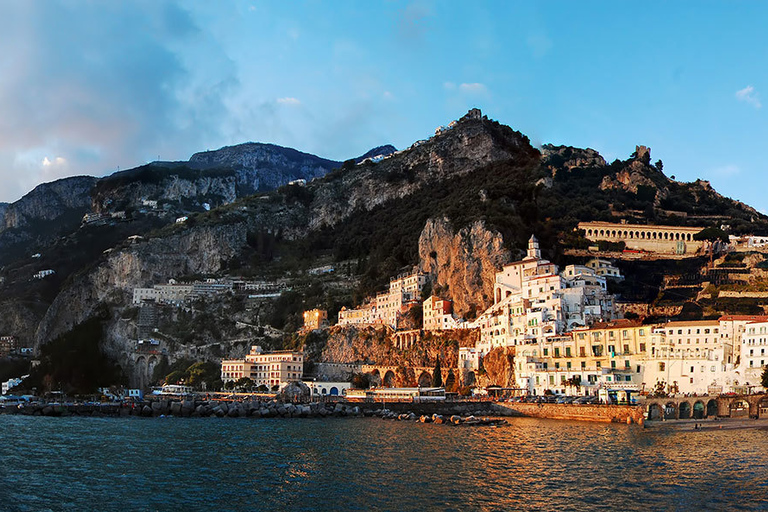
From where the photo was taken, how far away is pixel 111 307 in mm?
125500

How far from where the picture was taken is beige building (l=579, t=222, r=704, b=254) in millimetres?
86812

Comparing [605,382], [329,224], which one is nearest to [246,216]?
[329,224]


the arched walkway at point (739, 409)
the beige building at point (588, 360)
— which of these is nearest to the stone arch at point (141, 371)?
the beige building at point (588, 360)

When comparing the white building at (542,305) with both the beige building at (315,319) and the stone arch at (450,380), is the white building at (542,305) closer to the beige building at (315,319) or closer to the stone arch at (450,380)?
the stone arch at (450,380)

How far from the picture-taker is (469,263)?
297 ft

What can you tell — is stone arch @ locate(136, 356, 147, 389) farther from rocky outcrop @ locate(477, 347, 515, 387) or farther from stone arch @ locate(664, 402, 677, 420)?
stone arch @ locate(664, 402, 677, 420)

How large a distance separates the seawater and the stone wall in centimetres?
418

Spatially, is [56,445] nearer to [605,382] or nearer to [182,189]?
[605,382]

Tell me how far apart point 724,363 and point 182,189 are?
155699mm

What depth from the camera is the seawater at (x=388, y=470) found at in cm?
2747

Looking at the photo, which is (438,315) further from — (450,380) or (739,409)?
(739,409)

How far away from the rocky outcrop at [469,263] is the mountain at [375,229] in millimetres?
174

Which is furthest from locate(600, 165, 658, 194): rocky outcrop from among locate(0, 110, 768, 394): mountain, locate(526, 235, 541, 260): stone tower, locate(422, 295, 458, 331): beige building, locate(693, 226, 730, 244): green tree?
locate(422, 295, 458, 331): beige building

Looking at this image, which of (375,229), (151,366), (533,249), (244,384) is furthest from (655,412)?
(375,229)
